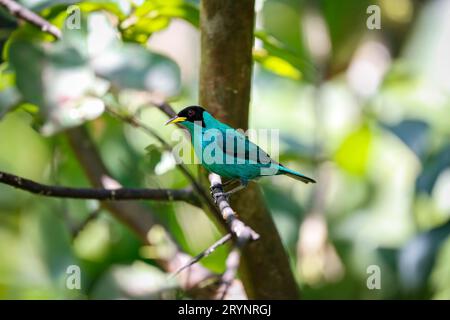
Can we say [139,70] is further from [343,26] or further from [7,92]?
[343,26]

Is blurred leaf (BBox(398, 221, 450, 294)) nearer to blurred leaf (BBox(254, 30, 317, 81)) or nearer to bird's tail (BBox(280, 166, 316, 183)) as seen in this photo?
bird's tail (BBox(280, 166, 316, 183))

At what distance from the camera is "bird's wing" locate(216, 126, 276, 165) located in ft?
8.46

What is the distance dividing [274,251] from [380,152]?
211 centimetres

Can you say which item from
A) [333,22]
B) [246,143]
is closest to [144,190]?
[246,143]

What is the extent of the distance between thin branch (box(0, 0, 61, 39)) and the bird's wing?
0.77m


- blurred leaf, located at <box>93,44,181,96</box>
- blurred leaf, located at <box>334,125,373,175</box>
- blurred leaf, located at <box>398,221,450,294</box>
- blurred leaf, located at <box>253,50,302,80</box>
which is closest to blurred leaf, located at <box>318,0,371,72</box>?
blurred leaf, located at <box>334,125,373,175</box>

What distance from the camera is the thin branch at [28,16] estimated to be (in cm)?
279

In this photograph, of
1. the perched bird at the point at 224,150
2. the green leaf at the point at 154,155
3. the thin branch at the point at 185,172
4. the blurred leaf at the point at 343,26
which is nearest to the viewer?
the thin branch at the point at 185,172

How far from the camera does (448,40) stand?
17.0 ft

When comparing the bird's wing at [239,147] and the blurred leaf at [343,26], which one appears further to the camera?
the blurred leaf at [343,26]

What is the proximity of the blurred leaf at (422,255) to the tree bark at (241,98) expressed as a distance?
0.55 metres

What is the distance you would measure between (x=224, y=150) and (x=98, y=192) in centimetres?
49

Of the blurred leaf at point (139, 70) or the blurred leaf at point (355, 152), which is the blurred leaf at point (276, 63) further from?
the blurred leaf at point (355, 152)

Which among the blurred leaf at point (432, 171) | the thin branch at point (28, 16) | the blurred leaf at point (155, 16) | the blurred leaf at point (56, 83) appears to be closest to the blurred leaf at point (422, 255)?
the blurred leaf at point (432, 171)
